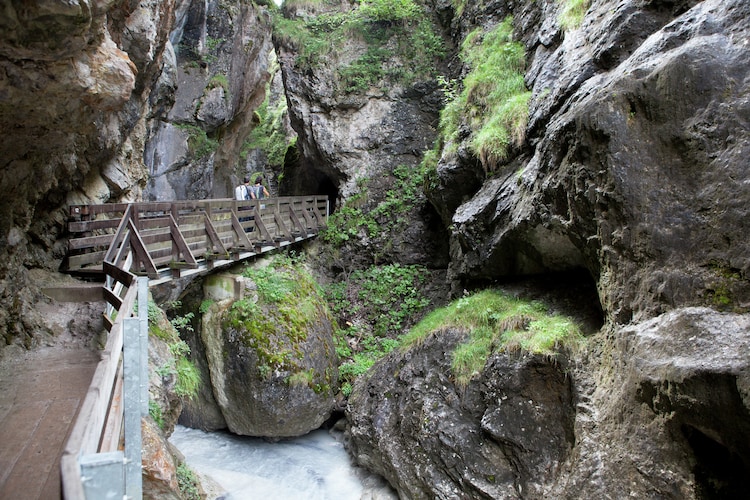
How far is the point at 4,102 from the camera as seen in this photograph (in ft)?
14.3

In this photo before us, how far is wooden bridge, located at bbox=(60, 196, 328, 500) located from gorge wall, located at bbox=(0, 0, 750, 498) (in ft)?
2.90

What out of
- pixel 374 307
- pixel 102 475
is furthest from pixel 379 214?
pixel 102 475

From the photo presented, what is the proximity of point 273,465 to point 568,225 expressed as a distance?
275 inches

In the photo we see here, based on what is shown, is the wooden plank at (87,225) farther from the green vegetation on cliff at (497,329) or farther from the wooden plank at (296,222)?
the green vegetation on cliff at (497,329)

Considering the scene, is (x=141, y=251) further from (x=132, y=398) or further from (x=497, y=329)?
(x=497, y=329)

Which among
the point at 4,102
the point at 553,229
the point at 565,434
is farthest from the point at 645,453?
the point at 4,102

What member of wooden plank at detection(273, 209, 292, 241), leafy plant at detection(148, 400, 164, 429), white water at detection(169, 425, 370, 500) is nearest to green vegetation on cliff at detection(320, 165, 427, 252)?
wooden plank at detection(273, 209, 292, 241)

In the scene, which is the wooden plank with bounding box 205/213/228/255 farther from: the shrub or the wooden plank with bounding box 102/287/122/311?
the shrub

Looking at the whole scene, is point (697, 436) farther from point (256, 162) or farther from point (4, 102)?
point (256, 162)

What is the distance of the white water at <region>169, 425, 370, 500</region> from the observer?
312 inches

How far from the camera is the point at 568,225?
6371mm

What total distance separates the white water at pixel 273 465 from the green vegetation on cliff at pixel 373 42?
1171 cm

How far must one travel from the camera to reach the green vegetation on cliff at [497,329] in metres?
6.34

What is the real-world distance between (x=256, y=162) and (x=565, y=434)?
2529 centimetres
